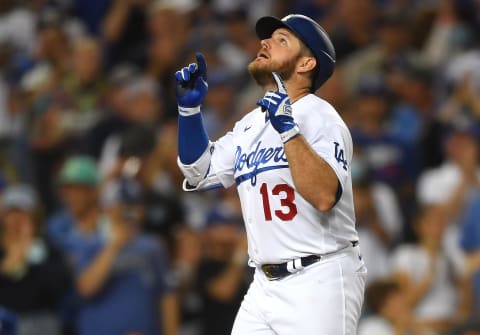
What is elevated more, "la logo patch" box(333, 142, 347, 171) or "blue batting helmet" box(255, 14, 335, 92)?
"blue batting helmet" box(255, 14, 335, 92)

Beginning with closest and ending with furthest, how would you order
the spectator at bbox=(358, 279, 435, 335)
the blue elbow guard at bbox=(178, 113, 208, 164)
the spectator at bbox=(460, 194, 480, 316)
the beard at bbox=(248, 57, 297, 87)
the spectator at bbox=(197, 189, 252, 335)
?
the beard at bbox=(248, 57, 297, 87)
the blue elbow guard at bbox=(178, 113, 208, 164)
the spectator at bbox=(358, 279, 435, 335)
the spectator at bbox=(197, 189, 252, 335)
the spectator at bbox=(460, 194, 480, 316)

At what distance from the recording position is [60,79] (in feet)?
35.2

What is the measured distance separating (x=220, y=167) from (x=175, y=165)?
4.18m

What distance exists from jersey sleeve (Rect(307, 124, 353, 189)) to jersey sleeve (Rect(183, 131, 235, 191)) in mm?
539

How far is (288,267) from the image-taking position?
4887 millimetres

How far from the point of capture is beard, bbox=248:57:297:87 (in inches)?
199

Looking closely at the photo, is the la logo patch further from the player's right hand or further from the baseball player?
the player's right hand

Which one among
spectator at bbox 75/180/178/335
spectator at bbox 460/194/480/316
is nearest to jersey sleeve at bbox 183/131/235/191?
spectator at bbox 75/180/178/335

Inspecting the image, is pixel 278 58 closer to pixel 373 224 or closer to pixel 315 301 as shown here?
pixel 315 301

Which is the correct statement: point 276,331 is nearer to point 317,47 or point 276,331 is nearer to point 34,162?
point 317,47

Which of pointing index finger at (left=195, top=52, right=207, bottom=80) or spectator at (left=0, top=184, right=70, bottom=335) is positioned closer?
pointing index finger at (left=195, top=52, right=207, bottom=80)

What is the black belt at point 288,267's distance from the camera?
4875 millimetres

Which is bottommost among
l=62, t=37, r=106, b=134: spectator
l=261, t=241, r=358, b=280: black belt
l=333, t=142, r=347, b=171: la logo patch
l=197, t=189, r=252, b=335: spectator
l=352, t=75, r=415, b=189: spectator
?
l=197, t=189, r=252, b=335: spectator

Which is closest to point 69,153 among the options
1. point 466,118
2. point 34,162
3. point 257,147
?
point 34,162
